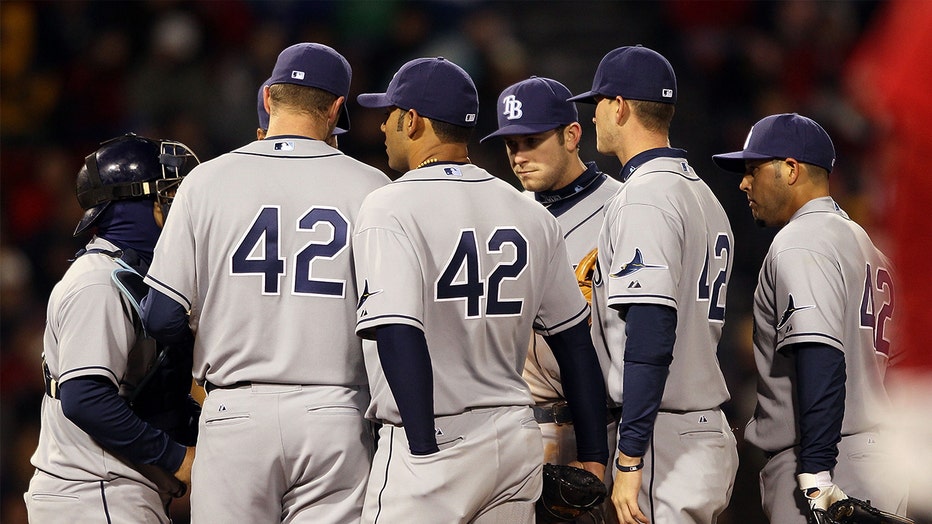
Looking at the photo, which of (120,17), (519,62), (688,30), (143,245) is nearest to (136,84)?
(120,17)

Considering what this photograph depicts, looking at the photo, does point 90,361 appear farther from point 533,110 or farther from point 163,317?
point 533,110

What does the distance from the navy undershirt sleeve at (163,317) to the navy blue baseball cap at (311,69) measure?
78 cm

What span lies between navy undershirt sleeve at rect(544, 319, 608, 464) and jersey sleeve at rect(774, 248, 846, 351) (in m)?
0.72

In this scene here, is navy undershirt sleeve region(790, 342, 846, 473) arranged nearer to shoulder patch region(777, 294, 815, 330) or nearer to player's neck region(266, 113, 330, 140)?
shoulder patch region(777, 294, 815, 330)

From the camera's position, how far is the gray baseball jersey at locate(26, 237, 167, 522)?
326 centimetres

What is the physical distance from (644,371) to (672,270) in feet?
1.13

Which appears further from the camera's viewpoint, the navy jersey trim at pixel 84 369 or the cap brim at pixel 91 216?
the cap brim at pixel 91 216

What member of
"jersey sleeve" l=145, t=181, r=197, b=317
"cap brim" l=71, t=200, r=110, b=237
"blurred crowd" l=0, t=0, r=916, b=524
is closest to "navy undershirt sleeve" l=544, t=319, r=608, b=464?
"jersey sleeve" l=145, t=181, r=197, b=317

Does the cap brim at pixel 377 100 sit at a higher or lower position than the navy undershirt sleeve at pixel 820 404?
higher

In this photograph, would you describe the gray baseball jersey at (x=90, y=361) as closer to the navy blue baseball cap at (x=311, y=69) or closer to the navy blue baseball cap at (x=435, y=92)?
the navy blue baseball cap at (x=311, y=69)

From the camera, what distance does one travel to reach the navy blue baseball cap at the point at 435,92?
3225 mm

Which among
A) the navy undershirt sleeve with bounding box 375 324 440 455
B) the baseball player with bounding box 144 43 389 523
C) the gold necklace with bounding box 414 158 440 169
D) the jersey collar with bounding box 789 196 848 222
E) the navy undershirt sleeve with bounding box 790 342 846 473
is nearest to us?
the navy undershirt sleeve with bounding box 375 324 440 455

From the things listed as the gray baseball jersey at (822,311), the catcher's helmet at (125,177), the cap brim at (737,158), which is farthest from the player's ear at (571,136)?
the catcher's helmet at (125,177)

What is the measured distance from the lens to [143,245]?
3594 millimetres
